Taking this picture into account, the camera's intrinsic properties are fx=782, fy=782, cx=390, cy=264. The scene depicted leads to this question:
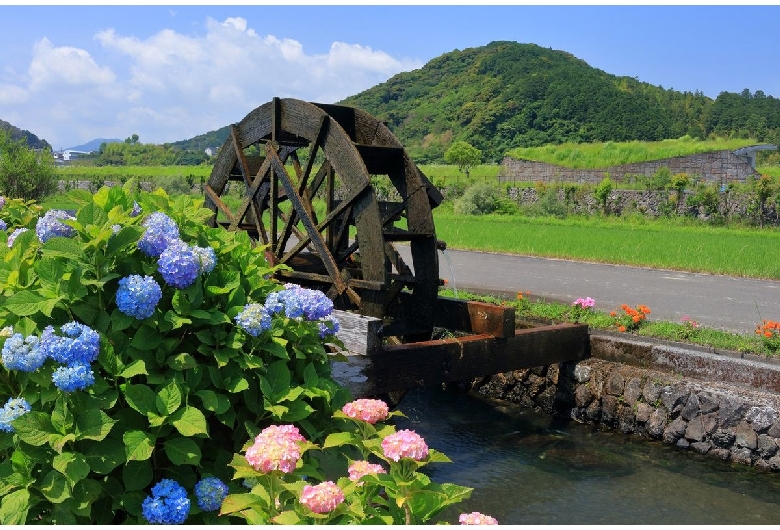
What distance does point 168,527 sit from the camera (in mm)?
2145

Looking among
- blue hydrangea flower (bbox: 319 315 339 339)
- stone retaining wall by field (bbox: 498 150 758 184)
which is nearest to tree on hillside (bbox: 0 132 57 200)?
stone retaining wall by field (bbox: 498 150 758 184)

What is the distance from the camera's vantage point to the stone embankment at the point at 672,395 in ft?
19.1

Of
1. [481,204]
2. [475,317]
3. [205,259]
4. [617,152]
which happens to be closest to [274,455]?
[205,259]

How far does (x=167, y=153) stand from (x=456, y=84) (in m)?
44.8

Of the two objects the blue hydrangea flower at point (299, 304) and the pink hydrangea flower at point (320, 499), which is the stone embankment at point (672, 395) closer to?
the blue hydrangea flower at point (299, 304)

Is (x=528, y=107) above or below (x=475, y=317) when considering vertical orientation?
above

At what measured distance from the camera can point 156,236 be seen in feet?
9.41

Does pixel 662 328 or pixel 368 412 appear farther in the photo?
pixel 662 328

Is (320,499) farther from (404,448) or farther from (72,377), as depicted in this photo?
(72,377)

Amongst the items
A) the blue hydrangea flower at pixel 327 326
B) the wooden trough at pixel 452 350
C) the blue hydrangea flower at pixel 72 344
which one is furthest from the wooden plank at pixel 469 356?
the blue hydrangea flower at pixel 72 344

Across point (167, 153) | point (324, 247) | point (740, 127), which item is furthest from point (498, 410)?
point (167, 153)

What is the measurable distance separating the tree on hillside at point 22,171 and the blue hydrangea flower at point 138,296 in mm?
29406

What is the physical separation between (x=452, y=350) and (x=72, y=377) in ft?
11.7

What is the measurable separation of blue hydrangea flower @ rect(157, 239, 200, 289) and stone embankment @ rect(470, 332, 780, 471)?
4643 mm
